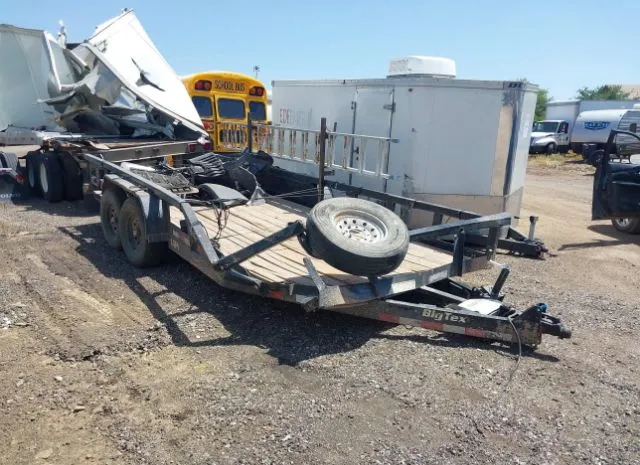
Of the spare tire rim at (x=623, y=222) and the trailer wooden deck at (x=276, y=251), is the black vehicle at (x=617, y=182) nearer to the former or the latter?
the spare tire rim at (x=623, y=222)

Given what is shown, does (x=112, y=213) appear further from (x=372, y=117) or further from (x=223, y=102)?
(x=223, y=102)

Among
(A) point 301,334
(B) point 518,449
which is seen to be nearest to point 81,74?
(A) point 301,334

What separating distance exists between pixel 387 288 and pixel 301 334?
0.84 meters

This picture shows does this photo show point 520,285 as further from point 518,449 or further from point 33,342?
point 33,342

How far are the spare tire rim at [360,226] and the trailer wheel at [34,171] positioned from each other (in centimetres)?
806

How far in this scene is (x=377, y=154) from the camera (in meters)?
8.04

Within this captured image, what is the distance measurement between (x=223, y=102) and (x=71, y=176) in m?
4.02

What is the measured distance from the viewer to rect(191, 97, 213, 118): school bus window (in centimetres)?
1234

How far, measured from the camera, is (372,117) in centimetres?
816

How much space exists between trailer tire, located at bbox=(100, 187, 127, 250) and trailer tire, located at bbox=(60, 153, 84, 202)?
342 centimetres

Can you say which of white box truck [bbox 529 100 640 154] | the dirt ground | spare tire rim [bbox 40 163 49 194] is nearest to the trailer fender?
the dirt ground

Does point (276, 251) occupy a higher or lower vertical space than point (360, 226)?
lower

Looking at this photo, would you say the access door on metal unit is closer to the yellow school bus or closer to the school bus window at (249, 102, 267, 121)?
the yellow school bus

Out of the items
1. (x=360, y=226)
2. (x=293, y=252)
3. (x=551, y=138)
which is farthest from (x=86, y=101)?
(x=551, y=138)
